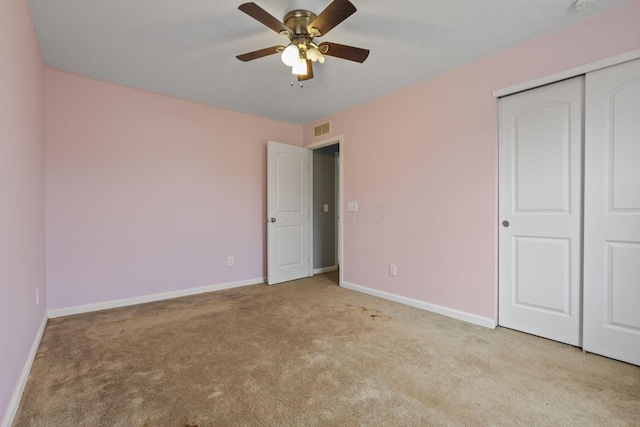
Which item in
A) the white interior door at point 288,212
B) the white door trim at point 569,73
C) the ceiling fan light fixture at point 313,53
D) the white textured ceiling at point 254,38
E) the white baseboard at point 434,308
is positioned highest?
the white textured ceiling at point 254,38

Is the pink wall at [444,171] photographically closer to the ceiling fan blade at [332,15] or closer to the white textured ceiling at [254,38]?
the white textured ceiling at [254,38]

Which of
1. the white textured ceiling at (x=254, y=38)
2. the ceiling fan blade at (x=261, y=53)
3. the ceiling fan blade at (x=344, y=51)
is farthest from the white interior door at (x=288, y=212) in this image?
the ceiling fan blade at (x=344, y=51)

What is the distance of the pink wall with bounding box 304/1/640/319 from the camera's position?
7.32 feet

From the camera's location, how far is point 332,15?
1.70 metres

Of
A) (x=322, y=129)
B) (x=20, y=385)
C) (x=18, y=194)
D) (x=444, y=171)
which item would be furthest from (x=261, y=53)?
(x=20, y=385)

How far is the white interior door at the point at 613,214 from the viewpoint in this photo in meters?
1.90

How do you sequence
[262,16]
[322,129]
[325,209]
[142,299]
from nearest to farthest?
[262,16]
[142,299]
[322,129]
[325,209]

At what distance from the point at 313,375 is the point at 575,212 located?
2289 millimetres

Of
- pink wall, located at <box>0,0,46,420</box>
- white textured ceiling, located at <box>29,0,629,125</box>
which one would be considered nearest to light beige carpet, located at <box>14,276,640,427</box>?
pink wall, located at <box>0,0,46,420</box>

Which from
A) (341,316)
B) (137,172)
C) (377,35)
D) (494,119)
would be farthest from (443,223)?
(137,172)

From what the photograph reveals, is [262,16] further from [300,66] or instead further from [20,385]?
[20,385]

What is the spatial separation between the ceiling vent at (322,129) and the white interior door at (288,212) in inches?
11.9

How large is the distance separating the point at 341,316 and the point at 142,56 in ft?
10.1

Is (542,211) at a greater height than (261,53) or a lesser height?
lesser
